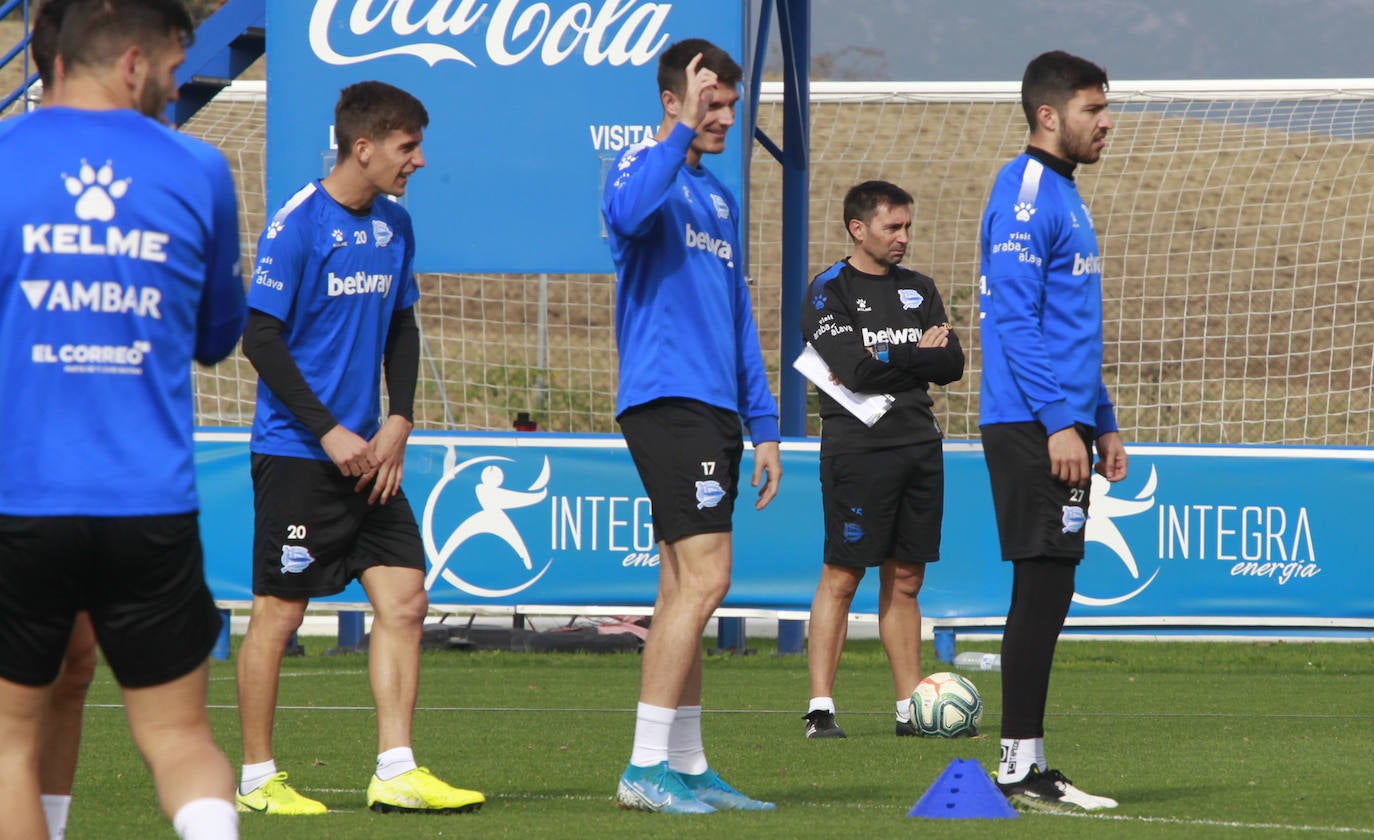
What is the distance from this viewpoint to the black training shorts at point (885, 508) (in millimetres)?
7215

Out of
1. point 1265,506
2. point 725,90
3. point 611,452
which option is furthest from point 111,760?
point 1265,506

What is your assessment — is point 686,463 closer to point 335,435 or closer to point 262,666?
point 335,435

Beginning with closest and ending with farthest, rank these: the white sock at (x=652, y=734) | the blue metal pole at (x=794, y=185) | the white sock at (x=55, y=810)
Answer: the white sock at (x=55, y=810), the white sock at (x=652, y=734), the blue metal pole at (x=794, y=185)

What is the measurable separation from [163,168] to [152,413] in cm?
41

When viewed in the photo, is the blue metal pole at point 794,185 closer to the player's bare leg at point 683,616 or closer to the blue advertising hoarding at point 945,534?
the blue advertising hoarding at point 945,534

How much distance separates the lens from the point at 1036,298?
495 centimetres

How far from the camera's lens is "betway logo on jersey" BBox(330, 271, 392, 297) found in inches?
205

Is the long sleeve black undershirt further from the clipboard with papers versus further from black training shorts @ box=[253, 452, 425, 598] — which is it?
the clipboard with papers

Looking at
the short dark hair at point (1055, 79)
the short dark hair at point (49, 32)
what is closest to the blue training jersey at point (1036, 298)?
the short dark hair at point (1055, 79)

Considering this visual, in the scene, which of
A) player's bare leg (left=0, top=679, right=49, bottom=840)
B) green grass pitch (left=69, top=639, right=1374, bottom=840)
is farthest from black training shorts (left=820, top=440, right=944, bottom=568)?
player's bare leg (left=0, top=679, right=49, bottom=840)

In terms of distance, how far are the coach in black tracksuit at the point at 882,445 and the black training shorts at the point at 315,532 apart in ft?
8.00

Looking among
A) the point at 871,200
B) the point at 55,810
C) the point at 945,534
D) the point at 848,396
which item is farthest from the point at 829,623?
the point at 55,810

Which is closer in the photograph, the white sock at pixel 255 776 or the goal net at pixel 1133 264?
the white sock at pixel 255 776

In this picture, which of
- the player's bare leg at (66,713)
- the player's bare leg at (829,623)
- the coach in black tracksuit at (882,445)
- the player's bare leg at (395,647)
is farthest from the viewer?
the coach in black tracksuit at (882,445)
